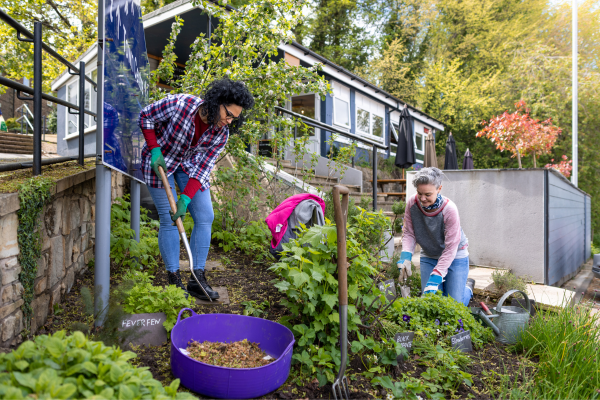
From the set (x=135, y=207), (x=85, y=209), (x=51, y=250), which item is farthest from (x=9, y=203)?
(x=135, y=207)

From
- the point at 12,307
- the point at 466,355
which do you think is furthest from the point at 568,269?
the point at 12,307

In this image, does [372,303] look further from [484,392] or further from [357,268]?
[484,392]

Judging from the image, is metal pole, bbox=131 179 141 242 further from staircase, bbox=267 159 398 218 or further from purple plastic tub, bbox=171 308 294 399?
staircase, bbox=267 159 398 218

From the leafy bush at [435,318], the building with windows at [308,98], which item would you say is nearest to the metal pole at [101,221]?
the leafy bush at [435,318]

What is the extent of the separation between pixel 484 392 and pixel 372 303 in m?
0.69

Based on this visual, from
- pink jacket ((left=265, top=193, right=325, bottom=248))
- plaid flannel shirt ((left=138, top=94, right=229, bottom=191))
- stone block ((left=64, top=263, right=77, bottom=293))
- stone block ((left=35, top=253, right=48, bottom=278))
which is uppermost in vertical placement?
plaid flannel shirt ((left=138, top=94, right=229, bottom=191))

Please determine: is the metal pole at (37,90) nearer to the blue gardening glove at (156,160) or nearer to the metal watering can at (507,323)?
the blue gardening glove at (156,160)

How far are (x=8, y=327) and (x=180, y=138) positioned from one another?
1.25 m

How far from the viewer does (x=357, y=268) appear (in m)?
1.90

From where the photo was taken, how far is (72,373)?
1018 mm

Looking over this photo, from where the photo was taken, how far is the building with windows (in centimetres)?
686

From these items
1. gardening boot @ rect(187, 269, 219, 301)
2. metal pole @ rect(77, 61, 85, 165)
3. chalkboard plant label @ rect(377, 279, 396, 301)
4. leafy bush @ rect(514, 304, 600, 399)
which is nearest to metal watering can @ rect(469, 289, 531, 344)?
leafy bush @ rect(514, 304, 600, 399)

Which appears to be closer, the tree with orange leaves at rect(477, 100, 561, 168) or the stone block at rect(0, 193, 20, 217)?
the stone block at rect(0, 193, 20, 217)

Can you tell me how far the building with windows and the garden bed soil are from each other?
9.35 feet
